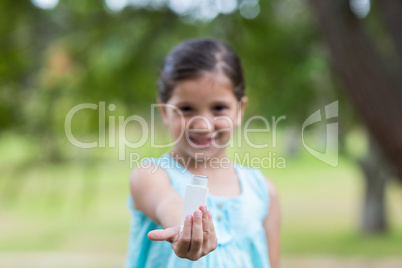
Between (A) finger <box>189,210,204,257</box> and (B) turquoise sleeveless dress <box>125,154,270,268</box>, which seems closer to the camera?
(A) finger <box>189,210,204,257</box>

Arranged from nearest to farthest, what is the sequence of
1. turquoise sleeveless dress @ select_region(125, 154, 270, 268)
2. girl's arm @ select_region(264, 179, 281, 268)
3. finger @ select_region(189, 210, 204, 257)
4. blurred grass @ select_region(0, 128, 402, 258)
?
finger @ select_region(189, 210, 204, 257) → turquoise sleeveless dress @ select_region(125, 154, 270, 268) → girl's arm @ select_region(264, 179, 281, 268) → blurred grass @ select_region(0, 128, 402, 258)

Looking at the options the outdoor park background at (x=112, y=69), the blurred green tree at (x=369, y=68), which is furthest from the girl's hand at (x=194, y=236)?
the blurred green tree at (x=369, y=68)

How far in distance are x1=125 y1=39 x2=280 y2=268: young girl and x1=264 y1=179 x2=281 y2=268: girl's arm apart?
0.02 m

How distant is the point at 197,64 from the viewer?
113 cm

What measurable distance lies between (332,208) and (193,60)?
9.61m

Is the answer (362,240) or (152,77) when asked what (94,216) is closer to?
(362,240)

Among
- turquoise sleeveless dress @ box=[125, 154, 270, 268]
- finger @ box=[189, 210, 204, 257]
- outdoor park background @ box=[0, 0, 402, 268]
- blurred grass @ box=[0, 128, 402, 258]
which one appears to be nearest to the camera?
finger @ box=[189, 210, 204, 257]

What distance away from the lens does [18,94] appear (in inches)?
122

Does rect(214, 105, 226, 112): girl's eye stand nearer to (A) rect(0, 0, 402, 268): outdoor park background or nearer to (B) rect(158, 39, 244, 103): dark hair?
(B) rect(158, 39, 244, 103): dark hair

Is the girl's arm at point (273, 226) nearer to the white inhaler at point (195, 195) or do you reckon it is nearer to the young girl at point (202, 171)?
the young girl at point (202, 171)

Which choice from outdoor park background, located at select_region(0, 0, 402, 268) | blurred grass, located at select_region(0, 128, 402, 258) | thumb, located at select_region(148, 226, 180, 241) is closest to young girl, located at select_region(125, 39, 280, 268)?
thumb, located at select_region(148, 226, 180, 241)

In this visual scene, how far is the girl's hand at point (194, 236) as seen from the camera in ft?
2.68

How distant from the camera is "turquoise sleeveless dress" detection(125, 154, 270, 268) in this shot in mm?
1082

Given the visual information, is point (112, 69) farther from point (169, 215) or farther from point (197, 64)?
point (169, 215)
